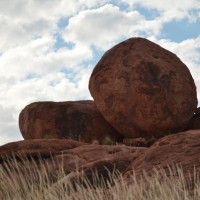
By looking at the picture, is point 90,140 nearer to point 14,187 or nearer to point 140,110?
point 140,110

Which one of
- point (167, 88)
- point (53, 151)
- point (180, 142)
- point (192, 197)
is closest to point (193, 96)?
point (167, 88)

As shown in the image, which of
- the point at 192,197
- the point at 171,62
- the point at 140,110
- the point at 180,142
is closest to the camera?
the point at 192,197

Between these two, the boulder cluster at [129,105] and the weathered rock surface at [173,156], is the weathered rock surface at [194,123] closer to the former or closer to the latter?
the boulder cluster at [129,105]

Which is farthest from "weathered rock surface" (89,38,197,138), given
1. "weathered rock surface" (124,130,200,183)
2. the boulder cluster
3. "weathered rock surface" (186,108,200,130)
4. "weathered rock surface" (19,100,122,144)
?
"weathered rock surface" (124,130,200,183)

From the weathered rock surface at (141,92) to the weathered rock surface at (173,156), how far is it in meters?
10.2

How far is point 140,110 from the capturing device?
17766 millimetres

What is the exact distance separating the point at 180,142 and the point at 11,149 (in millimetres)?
4112

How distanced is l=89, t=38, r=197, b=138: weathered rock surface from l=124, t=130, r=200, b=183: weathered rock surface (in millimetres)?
10217

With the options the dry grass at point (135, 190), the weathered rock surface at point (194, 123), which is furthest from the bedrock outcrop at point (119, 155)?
the weathered rock surface at point (194, 123)

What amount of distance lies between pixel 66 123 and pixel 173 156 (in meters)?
13.5

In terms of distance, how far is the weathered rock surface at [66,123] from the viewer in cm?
1972

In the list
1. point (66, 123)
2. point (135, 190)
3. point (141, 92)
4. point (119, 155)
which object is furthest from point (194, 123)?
point (135, 190)

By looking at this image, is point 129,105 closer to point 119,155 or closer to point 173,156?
point 119,155

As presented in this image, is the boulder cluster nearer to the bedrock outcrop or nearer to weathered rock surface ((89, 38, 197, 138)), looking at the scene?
weathered rock surface ((89, 38, 197, 138))
